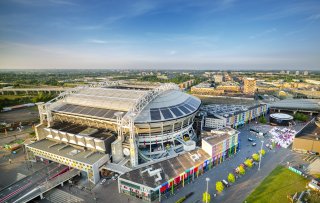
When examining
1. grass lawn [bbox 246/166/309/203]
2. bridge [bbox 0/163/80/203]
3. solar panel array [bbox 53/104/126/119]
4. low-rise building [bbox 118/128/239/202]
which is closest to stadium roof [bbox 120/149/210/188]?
low-rise building [bbox 118/128/239/202]

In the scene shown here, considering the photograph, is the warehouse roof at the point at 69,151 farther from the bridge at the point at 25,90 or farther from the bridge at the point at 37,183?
the bridge at the point at 25,90

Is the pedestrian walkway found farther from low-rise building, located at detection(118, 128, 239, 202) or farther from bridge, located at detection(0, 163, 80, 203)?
low-rise building, located at detection(118, 128, 239, 202)

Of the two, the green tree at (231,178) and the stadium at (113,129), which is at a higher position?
the stadium at (113,129)

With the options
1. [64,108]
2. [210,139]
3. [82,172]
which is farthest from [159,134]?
[64,108]

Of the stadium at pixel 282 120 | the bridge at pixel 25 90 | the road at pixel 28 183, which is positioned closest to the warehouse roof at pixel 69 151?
the road at pixel 28 183

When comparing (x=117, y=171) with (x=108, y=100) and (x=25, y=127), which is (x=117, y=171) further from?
(x=25, y=127)
